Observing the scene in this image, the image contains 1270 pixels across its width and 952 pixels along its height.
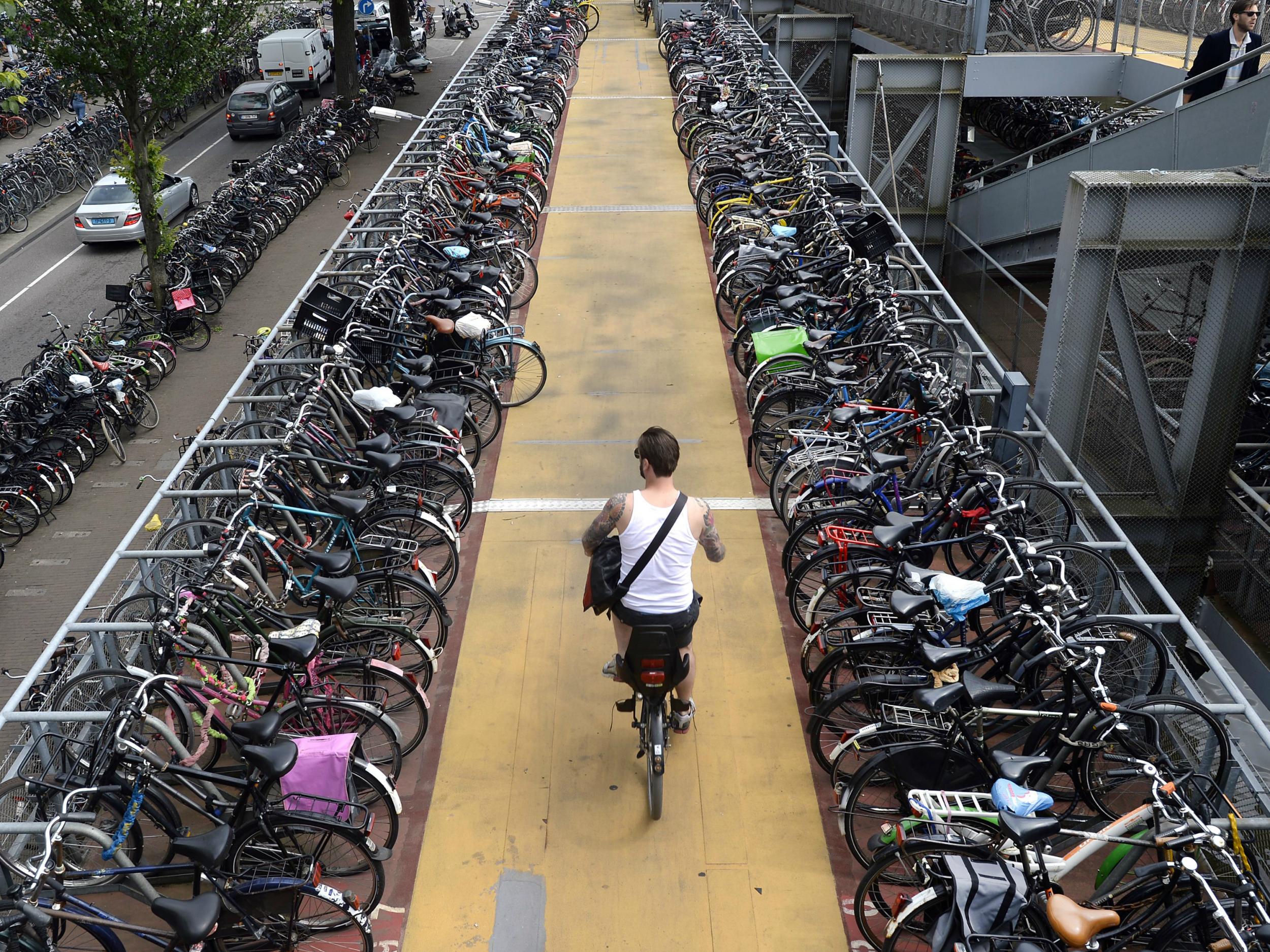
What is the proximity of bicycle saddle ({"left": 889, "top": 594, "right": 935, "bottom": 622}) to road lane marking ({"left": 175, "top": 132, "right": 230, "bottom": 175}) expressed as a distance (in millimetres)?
26799

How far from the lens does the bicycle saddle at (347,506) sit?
5.64m

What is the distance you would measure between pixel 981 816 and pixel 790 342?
14.4 ft

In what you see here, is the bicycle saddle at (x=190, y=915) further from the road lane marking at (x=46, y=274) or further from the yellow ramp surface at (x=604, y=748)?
the road lane marking at (x=46, y=274)

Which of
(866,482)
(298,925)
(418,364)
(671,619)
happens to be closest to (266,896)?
(298,925)

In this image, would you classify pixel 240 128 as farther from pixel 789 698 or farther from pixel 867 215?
pixel 789 698

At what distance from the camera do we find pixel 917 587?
493 centimetres

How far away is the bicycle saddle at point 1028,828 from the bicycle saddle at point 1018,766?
Result: 0.99ft

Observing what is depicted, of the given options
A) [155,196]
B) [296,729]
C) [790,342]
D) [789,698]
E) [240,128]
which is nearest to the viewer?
[296,729]

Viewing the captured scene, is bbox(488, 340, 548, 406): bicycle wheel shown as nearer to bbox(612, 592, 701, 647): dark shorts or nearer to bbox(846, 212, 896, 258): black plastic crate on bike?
bbox(846, 212, 896, 258): black plastic crate on bike

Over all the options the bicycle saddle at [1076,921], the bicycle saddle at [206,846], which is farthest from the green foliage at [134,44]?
the bicycle saddle at [1076,921]

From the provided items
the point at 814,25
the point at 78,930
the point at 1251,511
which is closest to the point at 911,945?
the point at 78,930

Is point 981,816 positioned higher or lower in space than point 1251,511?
higher

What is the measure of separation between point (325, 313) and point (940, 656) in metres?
5.43

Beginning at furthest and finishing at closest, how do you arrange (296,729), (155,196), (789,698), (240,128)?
1. (240,128)
2. (155,196)
3. (789,698)
4. (296,729)
